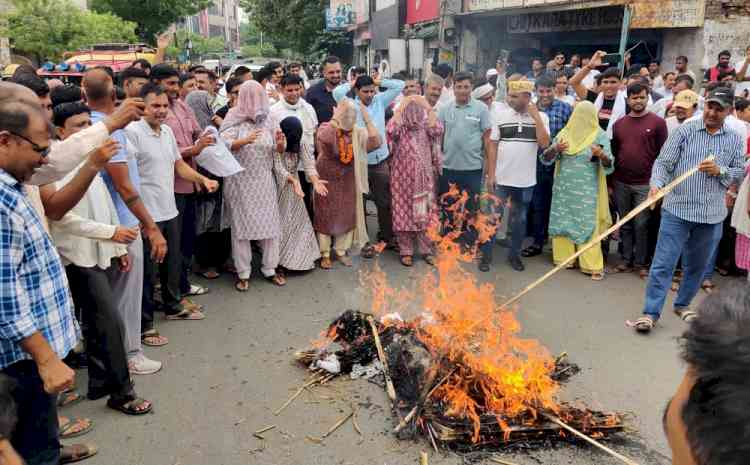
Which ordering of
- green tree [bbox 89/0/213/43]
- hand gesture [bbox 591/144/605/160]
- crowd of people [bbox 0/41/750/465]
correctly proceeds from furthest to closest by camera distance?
green tree [bbox 89/0/213/43] < hand gesture [bbox 591/144/605/160] < crowd of people [bbox 0/41/750/465]

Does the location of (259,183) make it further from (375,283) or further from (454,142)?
(454,142)

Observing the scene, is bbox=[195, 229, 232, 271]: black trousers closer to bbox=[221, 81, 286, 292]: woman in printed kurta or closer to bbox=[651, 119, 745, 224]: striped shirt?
bbox=[221, 81, 286, 292]: woman in printed kurta

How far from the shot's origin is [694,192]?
5.00m

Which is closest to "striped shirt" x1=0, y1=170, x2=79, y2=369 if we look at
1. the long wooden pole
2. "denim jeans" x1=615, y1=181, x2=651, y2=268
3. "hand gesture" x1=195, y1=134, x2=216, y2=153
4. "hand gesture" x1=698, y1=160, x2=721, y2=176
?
the long wooden pole

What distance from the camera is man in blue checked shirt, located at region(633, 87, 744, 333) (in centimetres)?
500

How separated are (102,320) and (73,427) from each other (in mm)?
696

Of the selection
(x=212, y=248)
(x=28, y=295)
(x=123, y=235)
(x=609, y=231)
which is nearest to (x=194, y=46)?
(x=212, y=248)

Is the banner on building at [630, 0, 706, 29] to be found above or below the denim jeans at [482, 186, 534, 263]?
above

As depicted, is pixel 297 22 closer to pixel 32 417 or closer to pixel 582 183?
pixel 582 183

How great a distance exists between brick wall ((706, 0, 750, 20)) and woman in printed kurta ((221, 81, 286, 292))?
9.91 metres

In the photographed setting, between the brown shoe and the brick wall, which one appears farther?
the brick wall

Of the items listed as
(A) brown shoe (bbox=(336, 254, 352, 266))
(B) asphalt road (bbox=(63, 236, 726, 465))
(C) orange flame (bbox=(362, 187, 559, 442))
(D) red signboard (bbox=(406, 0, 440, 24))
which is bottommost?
(B) asphalt road (bbox=(63, 236, 726, 465))

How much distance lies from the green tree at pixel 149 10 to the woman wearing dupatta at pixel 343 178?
27750mm

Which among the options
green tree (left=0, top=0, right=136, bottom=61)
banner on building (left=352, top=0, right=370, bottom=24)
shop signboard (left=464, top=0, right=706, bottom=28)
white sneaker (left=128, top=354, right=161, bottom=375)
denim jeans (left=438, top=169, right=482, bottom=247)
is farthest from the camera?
banner on building (left=352, top=0, right=370, bottom=24)
